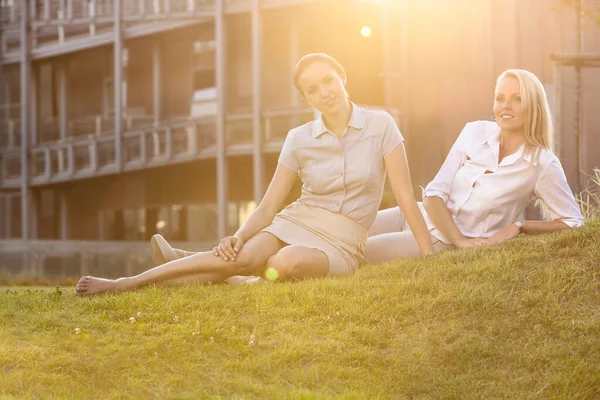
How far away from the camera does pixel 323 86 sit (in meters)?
6.74

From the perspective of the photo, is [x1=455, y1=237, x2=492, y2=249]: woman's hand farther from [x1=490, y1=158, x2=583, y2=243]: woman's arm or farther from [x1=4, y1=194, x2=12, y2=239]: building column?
[x1=4, y1=194, x2=12, y2=239]: building column

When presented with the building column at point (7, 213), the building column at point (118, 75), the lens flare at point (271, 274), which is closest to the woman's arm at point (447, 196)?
the lens flare at point (271, 274)

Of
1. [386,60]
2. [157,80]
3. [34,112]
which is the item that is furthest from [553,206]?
[34,112]

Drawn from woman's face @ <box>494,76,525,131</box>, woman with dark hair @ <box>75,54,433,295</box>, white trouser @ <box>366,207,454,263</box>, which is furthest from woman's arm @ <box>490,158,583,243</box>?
white trouser @ <box>366,207,454,263</box>

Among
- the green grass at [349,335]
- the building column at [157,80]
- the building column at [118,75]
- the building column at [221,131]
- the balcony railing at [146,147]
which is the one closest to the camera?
the green grass at [349,335]

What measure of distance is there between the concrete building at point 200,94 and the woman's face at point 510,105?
5022mm

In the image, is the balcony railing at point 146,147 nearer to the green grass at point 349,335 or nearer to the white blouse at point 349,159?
the white blouse at point 349,159

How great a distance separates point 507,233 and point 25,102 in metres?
17.6

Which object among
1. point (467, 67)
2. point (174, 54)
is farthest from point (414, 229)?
point (174, 54)

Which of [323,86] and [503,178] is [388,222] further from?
[323,86]

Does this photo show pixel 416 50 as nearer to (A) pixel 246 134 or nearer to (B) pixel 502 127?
(A) pixel 246 134

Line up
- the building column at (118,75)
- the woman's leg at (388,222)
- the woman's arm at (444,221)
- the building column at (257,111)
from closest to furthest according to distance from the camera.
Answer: the woman's arm at (444,221)
the woman's leg at (388,222)
the building column at (257,111)
the building column at (118,75)

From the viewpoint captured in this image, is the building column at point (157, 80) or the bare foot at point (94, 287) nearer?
the bare foot at point (94, 287)

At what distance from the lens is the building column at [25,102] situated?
72.5 ft
